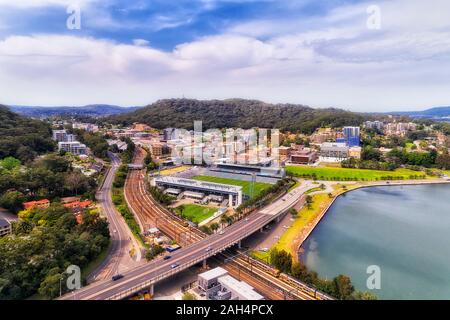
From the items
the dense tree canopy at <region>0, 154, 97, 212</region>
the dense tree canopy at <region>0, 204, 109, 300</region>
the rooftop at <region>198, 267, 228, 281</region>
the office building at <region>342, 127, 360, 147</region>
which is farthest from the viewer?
the office building at <region>342, 127, 360, 147</region>

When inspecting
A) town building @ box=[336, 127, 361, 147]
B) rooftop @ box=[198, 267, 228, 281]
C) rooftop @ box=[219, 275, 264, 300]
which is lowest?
rooftop @ box=[219, 275, 264, 300]

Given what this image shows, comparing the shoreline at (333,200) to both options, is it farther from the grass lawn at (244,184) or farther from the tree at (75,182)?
the tree at (75,182)

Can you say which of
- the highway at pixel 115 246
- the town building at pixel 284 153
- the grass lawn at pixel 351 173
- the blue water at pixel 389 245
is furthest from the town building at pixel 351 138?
the highway at pixel 115 246

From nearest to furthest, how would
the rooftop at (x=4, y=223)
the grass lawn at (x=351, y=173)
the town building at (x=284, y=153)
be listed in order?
the rooftop at (x=4, y=223)
the grass lawn at (x=351, y=173)
the town building at (x=284, y=153)

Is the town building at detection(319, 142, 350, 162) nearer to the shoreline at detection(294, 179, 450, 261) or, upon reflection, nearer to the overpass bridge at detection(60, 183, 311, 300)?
the shoreline at detection(294, 179, 450, 261)

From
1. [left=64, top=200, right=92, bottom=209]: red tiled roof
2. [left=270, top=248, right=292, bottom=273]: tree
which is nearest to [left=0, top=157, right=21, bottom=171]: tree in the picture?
[left=64, top=200, right=92, bottom=209]: red tiled roof

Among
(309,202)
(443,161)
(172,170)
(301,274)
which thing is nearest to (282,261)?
(301,274)

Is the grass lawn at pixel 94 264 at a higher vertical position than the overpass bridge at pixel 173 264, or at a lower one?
lower

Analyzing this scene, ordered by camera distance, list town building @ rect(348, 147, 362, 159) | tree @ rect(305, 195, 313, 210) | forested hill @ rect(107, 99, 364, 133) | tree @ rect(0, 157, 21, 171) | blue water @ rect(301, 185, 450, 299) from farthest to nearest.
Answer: forested hill @ rect(107, 99, 364, 133) → town building @ rect(348, 147, 362, 159) → tree @ rect(0, 157, 21, 171) → tree @ rect(305, 195, 313, 210) → blue water @ rect(301, 185, 450, 299)
